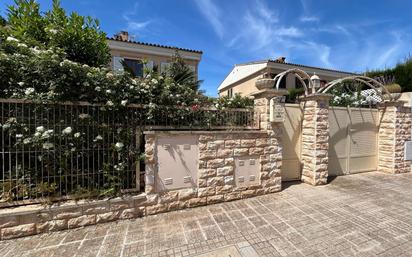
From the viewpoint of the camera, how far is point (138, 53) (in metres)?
11.6

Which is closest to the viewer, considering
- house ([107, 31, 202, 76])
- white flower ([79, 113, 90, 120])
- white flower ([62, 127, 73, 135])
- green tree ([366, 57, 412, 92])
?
white flower ([62, 127, 73, 135])

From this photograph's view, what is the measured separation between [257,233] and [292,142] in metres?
3.16

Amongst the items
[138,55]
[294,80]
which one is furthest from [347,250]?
[294,80]

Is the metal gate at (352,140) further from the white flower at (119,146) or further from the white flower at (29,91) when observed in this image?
the white flower at (29,91)

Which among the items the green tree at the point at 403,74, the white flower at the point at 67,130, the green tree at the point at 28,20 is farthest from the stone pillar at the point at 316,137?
the green tree at the point at 28,20

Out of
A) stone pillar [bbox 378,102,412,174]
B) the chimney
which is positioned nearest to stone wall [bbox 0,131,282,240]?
stone pillar [bbox 378,102,412,174]

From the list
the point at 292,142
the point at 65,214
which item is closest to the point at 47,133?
the point at 65,214

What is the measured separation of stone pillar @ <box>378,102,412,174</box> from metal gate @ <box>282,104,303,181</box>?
3262 mm

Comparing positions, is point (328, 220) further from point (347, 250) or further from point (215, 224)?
point (215, 224)

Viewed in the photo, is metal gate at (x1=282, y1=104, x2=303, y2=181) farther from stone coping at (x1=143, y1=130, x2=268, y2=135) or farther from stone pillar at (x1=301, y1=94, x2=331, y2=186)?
stone coping at (x1=143, y1=130, x2=268, y2=135)

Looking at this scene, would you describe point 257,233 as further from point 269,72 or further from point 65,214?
point 269,72

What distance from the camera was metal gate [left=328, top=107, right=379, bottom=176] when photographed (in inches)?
233

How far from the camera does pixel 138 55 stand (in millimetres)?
11594

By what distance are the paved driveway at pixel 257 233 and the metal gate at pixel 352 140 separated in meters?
1.81
